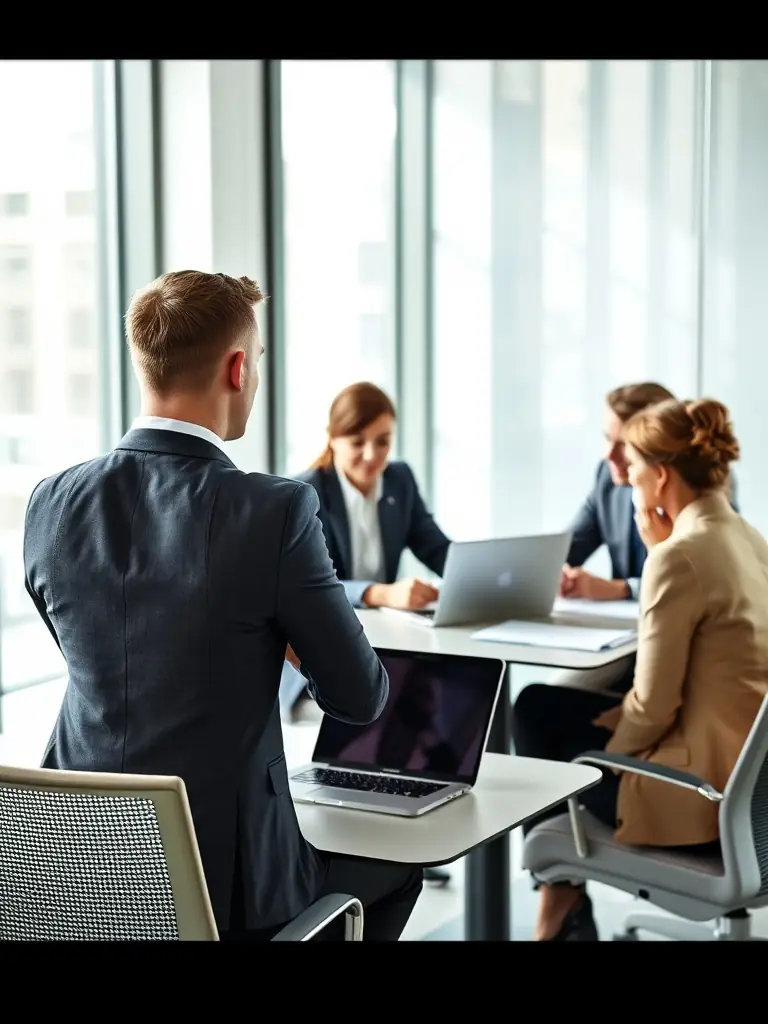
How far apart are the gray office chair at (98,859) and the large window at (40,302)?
8.68 ft

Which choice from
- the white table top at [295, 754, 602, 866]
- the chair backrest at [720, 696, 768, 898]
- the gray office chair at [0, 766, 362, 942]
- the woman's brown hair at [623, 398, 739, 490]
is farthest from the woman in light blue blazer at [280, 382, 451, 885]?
the gray office chair at [0, 766, 362, 942]

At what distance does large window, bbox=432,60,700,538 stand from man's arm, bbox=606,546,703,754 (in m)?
2.81

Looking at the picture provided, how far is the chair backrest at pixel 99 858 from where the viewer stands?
1605 mm

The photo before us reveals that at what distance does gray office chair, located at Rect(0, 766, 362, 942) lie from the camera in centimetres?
161

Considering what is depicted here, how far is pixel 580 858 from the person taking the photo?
2865mm

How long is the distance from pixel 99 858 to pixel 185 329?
748 millimetres

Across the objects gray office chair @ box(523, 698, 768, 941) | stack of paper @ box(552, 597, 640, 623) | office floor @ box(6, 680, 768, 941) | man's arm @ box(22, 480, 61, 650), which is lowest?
office floor @ box(6, 680, 768, 941)

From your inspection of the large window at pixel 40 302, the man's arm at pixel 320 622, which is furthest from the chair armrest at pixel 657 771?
the large window at pixel 40 302

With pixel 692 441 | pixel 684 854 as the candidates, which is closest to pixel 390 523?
pixel 692 441

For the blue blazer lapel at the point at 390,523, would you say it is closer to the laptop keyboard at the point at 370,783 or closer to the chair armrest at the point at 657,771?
the chair armrest at the point at 657,771

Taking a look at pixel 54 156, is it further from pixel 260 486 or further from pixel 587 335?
pixel 260 486

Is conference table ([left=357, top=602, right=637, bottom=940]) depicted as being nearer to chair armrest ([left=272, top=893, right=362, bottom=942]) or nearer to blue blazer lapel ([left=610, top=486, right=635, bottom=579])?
blue blazer lapel ([left=610, top=486, right=635, bottom=579])
